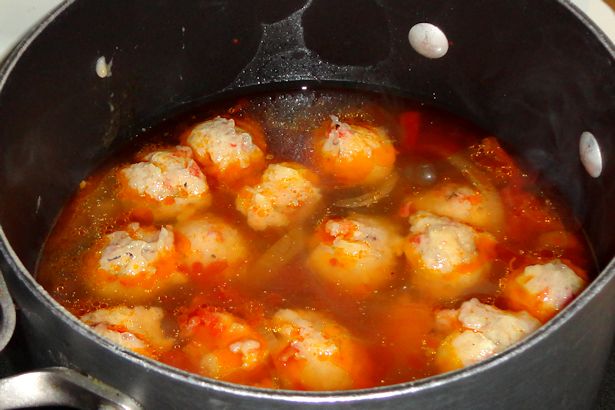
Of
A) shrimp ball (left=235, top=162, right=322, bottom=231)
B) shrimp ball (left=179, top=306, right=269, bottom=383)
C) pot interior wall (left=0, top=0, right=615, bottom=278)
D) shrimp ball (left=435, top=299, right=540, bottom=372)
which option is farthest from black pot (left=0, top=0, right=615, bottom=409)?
shrimp ball (left=235, top=162, right=322, bottom=231)

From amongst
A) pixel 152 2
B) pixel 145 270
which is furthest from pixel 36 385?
pixel 152 2

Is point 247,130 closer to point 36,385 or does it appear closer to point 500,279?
point 500,279

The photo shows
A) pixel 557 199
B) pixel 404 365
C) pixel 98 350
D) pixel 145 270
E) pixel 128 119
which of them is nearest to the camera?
pixel 98 350

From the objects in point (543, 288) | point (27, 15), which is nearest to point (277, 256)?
point (543, 288)

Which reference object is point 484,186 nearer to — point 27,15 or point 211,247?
point 211,247

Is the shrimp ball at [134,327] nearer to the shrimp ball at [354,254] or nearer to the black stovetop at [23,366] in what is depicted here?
the black stovetop at [23,366]
